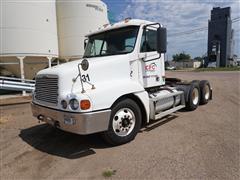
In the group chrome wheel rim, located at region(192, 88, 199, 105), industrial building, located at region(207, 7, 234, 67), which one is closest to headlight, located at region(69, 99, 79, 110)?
chrome wheel rim, located at region(192, 88, 199, 105)

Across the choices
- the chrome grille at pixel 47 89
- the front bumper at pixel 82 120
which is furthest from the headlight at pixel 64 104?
the chrome grille at pixel 47 89

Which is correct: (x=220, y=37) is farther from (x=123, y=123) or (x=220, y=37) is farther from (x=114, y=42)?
(x=123, y=123)

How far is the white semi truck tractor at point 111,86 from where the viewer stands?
4.11m

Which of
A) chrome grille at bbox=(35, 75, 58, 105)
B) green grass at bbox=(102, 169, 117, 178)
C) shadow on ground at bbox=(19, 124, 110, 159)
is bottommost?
shadow on ground at bbox=(19, 124, 110, 159)

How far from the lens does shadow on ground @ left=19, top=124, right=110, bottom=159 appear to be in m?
4.51

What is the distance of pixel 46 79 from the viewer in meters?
4.70

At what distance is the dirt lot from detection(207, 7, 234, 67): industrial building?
55.7 meters

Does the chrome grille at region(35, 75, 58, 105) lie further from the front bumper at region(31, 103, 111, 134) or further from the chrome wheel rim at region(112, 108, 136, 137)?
the chrome wheel rim at region(112, 108, 136, 137)

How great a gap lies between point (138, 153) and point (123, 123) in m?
0.77

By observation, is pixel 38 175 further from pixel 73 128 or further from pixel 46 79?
pixel 46 79

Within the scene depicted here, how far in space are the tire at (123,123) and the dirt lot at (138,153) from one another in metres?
0.17

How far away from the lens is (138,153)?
4.19 metres

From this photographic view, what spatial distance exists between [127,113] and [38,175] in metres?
2.09

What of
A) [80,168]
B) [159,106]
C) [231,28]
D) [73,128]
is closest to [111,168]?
[80,168]
